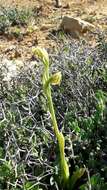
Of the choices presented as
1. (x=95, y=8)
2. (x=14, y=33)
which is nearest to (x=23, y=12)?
(x=14, y=33)

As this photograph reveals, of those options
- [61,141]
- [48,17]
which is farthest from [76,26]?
[61,141]

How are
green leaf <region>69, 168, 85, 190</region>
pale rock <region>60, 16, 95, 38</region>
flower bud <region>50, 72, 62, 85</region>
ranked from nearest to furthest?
flower bud <region>50, 72, 62, 85</region>, green leaf <region>69, 168, 85, 190</region>, pale rock <region>60, 16, 95, 38</region>

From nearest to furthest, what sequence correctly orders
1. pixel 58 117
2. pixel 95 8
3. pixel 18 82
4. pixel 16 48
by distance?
pixel 58 117, pixel 18 82, pixel 16 48, pixel 95 8

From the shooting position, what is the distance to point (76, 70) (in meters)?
2.92

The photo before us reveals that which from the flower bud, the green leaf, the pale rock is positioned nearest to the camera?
the flower bud

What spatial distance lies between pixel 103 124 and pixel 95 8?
13.4 feet

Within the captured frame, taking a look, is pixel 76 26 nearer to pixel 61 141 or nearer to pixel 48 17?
pixel 48 17

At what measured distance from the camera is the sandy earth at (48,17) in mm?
5313

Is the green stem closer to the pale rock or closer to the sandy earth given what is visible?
the sandy earth

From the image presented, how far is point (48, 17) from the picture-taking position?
20.6 ft

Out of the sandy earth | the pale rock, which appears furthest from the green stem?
the pale rock

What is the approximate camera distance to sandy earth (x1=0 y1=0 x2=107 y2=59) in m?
5.31

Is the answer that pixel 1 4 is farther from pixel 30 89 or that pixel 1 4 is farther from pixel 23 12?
pixel 30 89

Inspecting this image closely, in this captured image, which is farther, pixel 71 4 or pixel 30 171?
pixel 71 4
